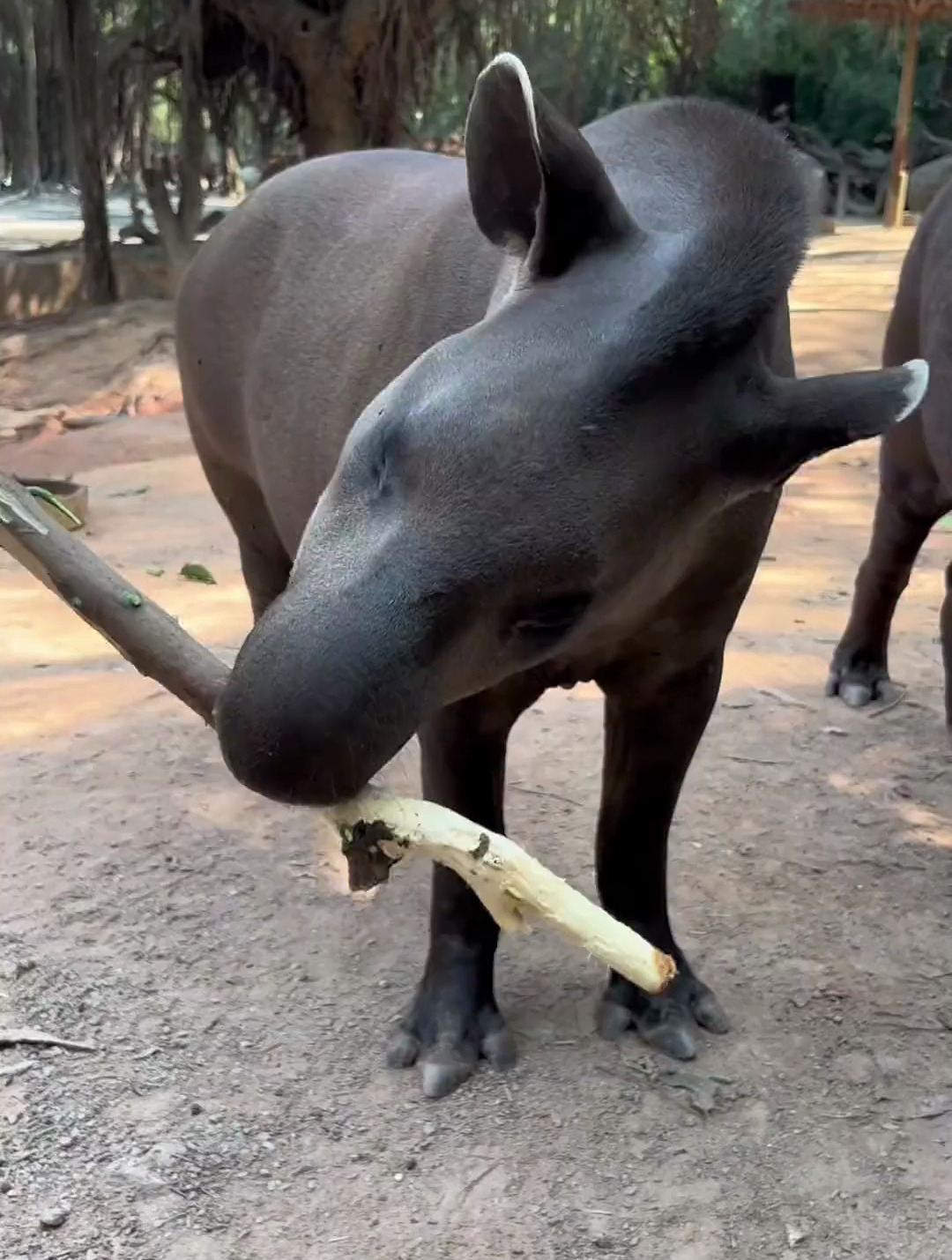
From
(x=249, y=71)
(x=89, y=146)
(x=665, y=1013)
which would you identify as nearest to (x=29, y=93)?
(x=89, y=146)

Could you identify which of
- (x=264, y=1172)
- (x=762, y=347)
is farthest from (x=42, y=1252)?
(x=762, y=347)

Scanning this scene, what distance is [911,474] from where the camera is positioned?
3.93 meters

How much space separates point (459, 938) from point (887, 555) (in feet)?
7.06

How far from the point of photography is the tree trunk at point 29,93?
1158 centimetres

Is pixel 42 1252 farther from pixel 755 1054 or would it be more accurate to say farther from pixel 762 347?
pixel 762 347

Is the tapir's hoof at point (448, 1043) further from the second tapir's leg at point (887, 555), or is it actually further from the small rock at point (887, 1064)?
the second tapir's leg at point (887, 555)

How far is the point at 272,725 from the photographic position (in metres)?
1.52

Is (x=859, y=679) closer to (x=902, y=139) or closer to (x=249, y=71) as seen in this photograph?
(x=249, y=71)

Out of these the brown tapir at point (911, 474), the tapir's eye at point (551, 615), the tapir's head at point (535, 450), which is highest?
the tapir's head at point (535, 450)

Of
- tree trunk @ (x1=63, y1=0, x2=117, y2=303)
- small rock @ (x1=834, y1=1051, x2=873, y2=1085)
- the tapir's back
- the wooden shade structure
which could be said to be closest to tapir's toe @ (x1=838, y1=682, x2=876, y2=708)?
small rock @ (x1=834, y1=1051, x2=873, y2=1085)

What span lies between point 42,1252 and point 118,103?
35.5 ft

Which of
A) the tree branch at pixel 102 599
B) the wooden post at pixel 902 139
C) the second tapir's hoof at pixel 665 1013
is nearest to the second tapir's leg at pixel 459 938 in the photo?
the second tapir's hoof at pixel 665 1013

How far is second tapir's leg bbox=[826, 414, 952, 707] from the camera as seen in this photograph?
389 centimetres

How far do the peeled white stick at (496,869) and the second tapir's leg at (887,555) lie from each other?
241 cm
